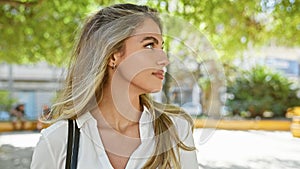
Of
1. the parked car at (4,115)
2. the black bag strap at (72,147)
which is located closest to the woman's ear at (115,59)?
the black bag strap at (72,147)

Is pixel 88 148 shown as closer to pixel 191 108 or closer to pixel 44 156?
pixel 44 156

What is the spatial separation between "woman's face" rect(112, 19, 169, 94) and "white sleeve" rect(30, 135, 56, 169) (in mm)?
166

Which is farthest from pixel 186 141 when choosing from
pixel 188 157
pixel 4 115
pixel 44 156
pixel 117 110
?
pixel 4 115

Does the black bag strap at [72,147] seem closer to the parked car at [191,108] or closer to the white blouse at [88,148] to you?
the white blouse at [88,148]

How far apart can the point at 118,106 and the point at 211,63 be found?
0.23 meters

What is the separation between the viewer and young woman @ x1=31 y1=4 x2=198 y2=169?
2.05 ft

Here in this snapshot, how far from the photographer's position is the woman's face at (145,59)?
619 mm

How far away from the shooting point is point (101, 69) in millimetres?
649

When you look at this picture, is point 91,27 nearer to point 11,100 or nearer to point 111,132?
point 111,132

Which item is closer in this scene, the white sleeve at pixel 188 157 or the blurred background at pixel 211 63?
the white sleeve at pixel 188 157

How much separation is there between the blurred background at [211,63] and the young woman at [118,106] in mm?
74

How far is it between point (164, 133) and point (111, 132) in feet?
0.30

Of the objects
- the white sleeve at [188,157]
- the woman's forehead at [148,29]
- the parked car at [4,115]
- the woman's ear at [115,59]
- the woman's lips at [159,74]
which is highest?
the woman's forehead at [148,29]

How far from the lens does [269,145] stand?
1.53 metres
